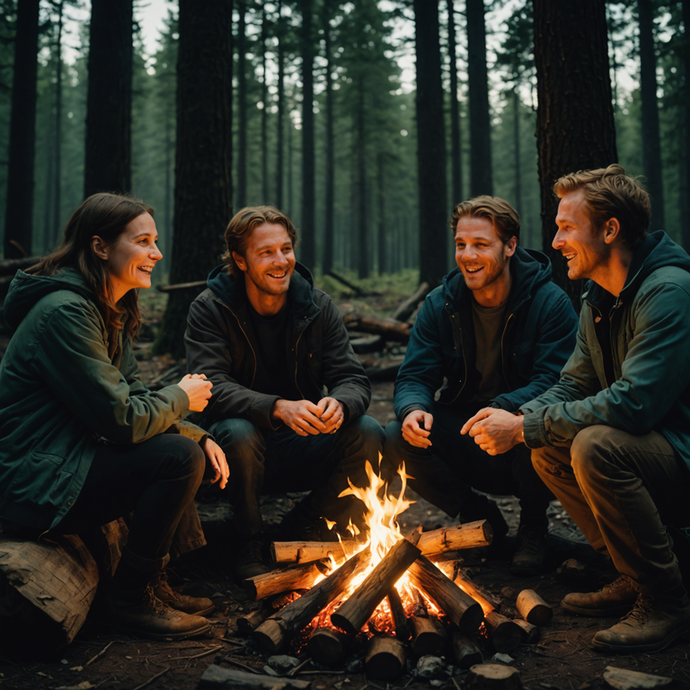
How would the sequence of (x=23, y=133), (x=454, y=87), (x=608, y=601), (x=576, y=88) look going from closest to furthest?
1. (x=608, y=601)
2. (x=576, y=88)
3. (x=23, y=133)
4. (x=454, y=87)

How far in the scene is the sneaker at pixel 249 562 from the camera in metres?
3.65

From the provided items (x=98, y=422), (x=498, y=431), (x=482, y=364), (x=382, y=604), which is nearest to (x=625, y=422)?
(x=498, y=431)

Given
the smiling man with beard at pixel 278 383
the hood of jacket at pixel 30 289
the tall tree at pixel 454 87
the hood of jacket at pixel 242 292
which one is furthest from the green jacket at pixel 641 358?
the tall tree at pixel 454 87

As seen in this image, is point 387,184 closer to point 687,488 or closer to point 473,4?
point 473,4

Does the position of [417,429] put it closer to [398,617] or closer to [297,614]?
[398,617]

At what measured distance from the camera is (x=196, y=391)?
3.27m

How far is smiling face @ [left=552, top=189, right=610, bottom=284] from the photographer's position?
3.23 m

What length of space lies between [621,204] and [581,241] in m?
0.28

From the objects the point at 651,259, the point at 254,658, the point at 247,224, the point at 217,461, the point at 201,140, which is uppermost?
the point at 201,140

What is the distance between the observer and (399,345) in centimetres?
1004

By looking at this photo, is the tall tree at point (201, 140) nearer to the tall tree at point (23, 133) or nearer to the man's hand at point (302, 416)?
the man's hand at point (302, 416)

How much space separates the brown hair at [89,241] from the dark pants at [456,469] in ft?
6.87

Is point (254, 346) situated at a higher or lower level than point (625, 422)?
higher


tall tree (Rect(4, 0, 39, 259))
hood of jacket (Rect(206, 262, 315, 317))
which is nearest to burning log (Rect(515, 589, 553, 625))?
hood of jacket (Rect(206, 262, 315, 317))
